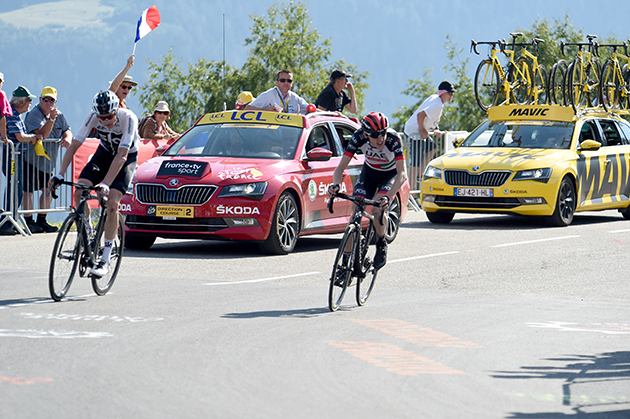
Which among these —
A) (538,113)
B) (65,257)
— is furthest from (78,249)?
(538,113)

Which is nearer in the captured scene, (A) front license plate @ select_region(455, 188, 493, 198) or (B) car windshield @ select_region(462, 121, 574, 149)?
(A) front license plate @ select_region(455, 188, 493, 198)

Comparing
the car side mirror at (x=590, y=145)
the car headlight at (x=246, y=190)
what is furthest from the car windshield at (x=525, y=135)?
the car headlight at (x=246, y=190)

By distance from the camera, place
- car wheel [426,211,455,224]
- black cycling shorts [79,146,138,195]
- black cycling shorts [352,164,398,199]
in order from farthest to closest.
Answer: car wheel [426,211,455,224]
black cycling shorts [352,164,398,199]
black cycling shorts [79,146,138,195]

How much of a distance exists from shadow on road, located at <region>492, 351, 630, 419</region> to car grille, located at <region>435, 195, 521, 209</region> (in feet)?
31.9

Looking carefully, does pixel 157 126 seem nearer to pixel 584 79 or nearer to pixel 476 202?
pixel 476 202

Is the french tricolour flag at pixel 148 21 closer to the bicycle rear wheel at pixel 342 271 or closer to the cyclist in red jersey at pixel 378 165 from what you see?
the cyclist in red jersey at pixel 378 165

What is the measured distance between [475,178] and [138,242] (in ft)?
19.8

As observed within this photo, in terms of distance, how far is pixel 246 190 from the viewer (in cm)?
1263

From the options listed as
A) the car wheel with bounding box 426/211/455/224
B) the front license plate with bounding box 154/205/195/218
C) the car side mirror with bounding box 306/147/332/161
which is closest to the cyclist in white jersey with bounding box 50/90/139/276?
the front license plate with bounding box 154/205/195/218

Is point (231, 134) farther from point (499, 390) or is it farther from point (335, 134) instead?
point (499, 390)

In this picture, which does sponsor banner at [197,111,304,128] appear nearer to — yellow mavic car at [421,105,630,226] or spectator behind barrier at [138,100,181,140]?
spectator behind barrier at [138,100,181,140]

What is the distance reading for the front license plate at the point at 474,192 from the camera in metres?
16.9

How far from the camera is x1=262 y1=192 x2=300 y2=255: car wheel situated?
41.9ft

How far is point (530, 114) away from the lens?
1833cm
